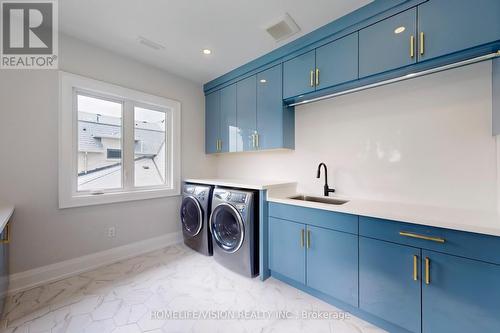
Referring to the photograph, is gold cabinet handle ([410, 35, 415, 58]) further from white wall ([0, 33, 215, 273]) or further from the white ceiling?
white wall ([0, 33, 215, 273])

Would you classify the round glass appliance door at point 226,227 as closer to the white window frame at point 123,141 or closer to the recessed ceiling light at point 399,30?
the white window frame at point 123,141

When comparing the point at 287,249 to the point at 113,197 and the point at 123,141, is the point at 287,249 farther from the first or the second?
the point at 123,141

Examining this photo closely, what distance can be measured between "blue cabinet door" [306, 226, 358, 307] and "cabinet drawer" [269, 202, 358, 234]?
0.16 feet

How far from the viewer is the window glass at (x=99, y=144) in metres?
2.24

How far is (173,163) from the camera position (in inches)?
115

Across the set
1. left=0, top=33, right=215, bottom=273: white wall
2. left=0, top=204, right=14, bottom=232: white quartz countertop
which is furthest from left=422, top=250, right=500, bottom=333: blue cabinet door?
left=0, top=33, right=215, bottom=273: white wall

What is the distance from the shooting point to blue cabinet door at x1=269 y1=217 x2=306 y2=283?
1.79 meters

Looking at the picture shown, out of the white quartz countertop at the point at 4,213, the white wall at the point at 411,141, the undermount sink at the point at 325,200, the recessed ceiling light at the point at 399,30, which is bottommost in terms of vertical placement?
the undermount sink at the point at 325,200

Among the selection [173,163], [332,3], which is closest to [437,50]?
[332,3]

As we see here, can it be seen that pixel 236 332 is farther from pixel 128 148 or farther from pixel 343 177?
pixel 128 148

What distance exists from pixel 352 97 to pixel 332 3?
0.85 meters

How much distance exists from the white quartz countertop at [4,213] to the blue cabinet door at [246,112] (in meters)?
2.15

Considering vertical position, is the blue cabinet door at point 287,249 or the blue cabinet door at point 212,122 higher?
the blue cabinet door at point 212,122

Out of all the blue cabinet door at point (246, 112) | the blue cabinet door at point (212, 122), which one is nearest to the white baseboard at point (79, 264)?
the blue cabinet door at point (212, 122)
